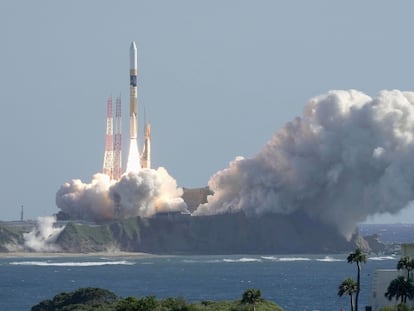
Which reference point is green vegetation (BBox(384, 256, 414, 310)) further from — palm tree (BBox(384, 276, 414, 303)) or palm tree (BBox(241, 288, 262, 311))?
palm tree (BBox(241, 288, 262, 311))

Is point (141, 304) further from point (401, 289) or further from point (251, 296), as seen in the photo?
point (401, 289)

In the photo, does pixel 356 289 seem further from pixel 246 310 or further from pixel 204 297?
pixel 204 297

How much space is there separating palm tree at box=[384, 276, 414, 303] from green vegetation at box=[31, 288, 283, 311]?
16684 millimetres

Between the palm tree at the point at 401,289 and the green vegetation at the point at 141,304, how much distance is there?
16684mm

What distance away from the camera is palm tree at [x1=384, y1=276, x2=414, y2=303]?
298 ft

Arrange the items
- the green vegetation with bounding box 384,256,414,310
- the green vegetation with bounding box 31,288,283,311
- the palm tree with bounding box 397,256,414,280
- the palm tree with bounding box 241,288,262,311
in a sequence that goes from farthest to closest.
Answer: the green vegetation with bounding box 31,288,283,311 < the palm tree with bounding box 241,288,262,311 < the palm tree with bounding box 397,256,414,280 < the green vegetation with bounding box 384,256,414,310

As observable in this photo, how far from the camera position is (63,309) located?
132m

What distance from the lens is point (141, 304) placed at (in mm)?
108438

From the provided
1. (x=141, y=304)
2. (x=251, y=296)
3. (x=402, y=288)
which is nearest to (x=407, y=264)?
(x=402, y=288)

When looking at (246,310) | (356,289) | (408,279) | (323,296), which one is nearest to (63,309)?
(246,310)

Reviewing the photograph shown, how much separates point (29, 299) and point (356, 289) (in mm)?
86837

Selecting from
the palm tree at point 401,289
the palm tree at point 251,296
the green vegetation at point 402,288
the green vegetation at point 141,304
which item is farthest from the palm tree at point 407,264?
the green vegetation at point 141,304

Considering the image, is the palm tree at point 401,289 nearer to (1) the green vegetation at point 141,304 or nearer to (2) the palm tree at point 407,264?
(2) the palm tree at point 407,264

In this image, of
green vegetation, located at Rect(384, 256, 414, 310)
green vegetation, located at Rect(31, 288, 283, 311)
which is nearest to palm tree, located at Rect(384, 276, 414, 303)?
green vegetation, located at Rect(384, 256, 414, 310)
